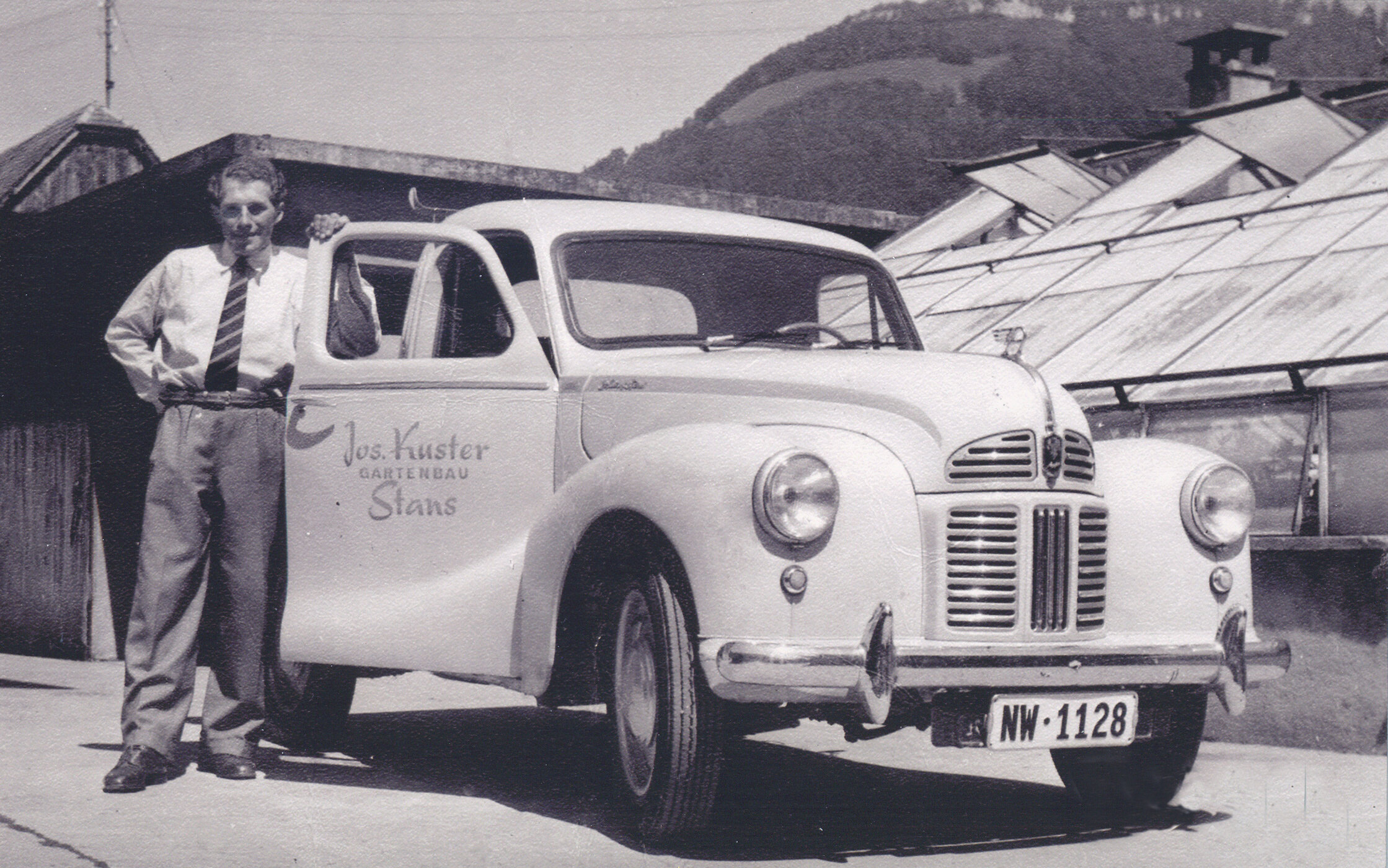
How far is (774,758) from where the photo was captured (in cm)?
689

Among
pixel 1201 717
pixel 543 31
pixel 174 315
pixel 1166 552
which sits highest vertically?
pixel 543 31

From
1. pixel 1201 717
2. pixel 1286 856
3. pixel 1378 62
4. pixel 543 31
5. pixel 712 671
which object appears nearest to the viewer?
pixel 712 671

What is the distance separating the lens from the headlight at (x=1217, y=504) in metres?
5.12

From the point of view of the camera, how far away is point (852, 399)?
4.86 meters

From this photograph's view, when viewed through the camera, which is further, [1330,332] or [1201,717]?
[1330,332]

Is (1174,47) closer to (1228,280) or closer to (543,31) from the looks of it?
(1228,280)

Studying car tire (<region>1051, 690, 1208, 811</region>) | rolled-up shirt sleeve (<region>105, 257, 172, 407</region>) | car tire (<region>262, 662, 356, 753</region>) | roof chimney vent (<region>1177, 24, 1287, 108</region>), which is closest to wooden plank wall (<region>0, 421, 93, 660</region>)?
car tire (<region>262, 662, 356, 753</region>)

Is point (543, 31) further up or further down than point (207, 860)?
further up

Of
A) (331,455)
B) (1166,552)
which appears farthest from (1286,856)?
(331,455)

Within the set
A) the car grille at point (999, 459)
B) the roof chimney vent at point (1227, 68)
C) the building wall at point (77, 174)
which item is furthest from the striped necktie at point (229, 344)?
the roof chimney vent at point (1227, 68)

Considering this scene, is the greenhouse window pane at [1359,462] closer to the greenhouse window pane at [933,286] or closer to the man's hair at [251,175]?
the man's hair at [251,175]

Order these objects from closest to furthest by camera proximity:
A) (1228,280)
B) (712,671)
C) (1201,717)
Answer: (712,671) → (1201,717) → (1228,280)

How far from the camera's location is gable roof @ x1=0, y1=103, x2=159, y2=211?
1424 centimetres

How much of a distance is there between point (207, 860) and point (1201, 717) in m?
3.09
